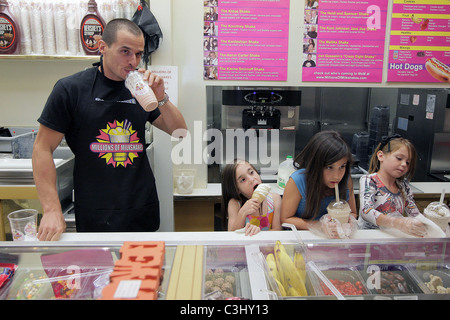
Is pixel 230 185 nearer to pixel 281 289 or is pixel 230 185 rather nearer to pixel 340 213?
pixel 340 213

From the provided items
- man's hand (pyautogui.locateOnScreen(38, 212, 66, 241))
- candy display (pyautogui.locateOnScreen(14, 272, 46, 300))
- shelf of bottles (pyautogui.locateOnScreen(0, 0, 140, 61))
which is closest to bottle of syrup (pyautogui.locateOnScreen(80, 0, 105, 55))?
shelf of bottles (pyautogui.locateOnScreen(0, 0, 140, 61))

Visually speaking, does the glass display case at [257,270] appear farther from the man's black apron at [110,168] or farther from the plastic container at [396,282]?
the man's black apron at [110,168]

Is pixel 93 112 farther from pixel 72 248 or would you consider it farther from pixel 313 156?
pixel 313 156

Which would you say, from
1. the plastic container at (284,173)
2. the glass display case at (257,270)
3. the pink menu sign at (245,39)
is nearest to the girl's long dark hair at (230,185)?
the glass display case at (257,270)

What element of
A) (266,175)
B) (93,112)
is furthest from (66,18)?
(266,175)

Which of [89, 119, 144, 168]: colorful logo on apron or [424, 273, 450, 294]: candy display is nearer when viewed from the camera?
[424, 273, 450, 294]: candy display

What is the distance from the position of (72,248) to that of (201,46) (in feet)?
7.66

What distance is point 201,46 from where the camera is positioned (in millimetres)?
3242

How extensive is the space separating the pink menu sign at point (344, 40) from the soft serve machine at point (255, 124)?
33 cm

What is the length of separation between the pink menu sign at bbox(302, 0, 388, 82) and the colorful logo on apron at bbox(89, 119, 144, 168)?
184 cm

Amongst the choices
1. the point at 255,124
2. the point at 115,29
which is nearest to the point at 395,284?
the point at 115,29

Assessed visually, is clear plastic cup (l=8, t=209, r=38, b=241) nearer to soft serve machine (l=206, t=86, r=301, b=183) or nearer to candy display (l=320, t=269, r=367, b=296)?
candy display (l=320, t=269, r=367, b=296)

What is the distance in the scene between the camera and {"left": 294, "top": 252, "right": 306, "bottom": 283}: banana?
125 cm

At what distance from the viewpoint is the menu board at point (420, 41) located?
324 centimetres
